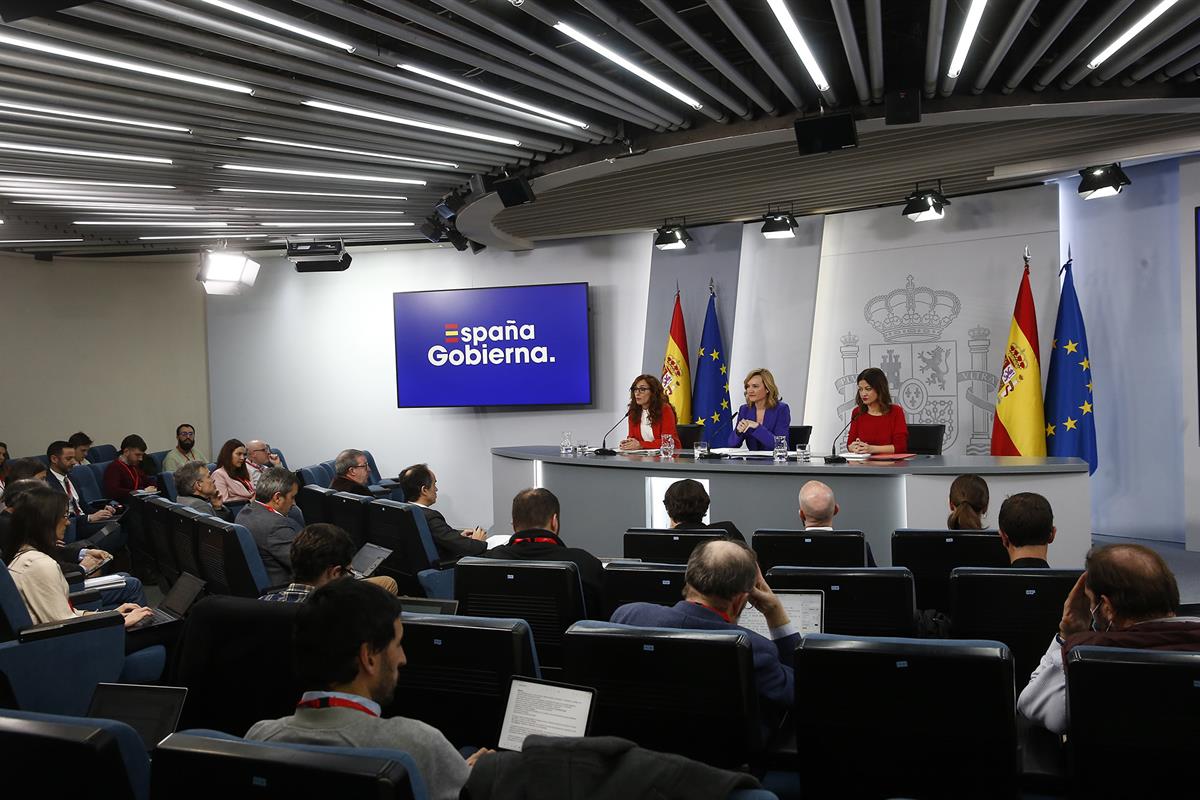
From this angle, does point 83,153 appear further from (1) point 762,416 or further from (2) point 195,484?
(1) point 762,416

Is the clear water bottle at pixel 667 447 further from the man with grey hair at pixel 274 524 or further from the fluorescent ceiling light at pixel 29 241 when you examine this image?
the fluorescent ceiling light at pixel 29 241

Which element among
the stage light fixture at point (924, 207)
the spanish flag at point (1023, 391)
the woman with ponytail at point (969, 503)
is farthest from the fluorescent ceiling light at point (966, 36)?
the spanish flag at point (1023, 391)

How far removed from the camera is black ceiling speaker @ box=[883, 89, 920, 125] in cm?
548

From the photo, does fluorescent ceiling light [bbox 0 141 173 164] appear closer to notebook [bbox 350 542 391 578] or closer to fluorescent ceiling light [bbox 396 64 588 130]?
fluorescent ceiling light [bbox 396 64 588 130]

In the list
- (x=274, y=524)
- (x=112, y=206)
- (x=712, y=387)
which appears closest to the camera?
(x=274, y=524)

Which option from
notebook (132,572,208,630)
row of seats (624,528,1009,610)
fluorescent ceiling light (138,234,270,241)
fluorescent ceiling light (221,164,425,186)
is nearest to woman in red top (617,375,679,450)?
fluorescent ceiling light (221,164,425,186)

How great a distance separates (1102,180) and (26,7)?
723cm

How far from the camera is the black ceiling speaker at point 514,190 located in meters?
7.14

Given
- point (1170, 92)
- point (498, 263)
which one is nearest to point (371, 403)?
point (498, 263)

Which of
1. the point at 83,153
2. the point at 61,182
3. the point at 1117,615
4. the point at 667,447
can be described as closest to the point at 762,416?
the point at 667,447

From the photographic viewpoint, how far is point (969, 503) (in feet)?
14.5

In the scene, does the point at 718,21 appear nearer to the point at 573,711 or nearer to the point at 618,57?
the point at 618,57

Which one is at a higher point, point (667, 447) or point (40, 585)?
point (667, 447)

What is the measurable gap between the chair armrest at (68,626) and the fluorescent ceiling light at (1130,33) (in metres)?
5.22
